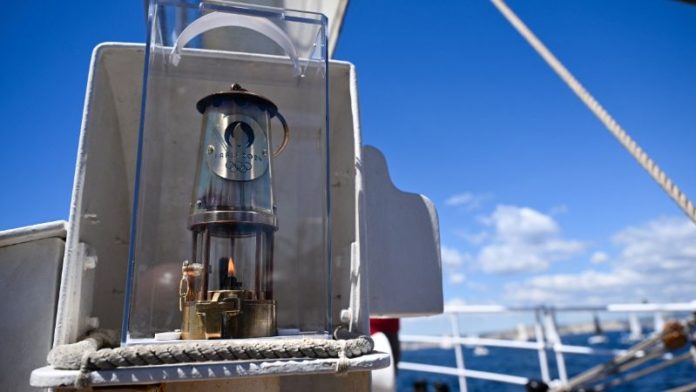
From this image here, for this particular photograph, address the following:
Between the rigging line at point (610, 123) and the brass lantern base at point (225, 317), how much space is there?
0.74 m

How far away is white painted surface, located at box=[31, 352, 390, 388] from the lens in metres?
0.55

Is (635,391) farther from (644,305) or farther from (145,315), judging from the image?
(145,315)

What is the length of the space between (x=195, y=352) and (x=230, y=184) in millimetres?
306

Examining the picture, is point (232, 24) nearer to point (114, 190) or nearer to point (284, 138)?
point (284, 138)

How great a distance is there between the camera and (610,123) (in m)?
0.95

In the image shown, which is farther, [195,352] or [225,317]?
[225,317]

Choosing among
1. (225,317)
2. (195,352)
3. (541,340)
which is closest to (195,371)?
(195,352)

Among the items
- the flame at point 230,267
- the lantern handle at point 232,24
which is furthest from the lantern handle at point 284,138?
the flame at point 230,267

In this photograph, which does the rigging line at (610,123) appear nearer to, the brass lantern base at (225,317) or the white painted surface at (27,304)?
the brass lantern base at (225,317)

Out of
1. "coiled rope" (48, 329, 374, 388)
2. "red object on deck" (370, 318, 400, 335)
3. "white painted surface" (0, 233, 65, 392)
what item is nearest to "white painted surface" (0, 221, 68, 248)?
"white painted surface" (0, 233, 65, 392)

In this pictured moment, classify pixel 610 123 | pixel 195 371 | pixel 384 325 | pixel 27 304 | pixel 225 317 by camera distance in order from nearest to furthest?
pixel 195 371, pixel 225 317, pixel 27 304, pixel 610 123, pixel 384 325

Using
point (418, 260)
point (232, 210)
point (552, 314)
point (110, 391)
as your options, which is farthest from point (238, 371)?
point (552, 314)

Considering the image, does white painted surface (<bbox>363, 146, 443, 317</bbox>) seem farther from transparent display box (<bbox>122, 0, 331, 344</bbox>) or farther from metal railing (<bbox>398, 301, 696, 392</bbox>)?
metal railing (<bbox>398, 301, 696, 392</bbox>)

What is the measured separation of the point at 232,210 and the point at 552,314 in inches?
82.2
